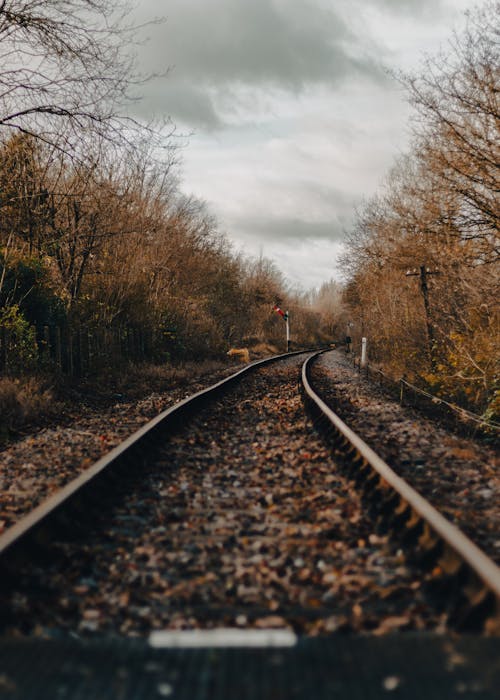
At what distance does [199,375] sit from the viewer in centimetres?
1848

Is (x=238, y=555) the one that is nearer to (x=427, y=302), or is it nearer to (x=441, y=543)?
(x=441, y=543)

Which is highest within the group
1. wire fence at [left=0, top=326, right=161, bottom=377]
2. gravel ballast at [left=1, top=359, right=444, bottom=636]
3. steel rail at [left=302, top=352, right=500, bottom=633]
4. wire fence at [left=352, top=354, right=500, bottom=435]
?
wire fence at [left=0, top=326, right=161, bottom=377]

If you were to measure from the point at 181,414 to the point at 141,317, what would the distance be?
10058mm

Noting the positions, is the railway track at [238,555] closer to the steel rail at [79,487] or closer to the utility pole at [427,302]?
the steel rail at [79,487]

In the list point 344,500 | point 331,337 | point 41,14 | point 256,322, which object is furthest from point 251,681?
point 331,337

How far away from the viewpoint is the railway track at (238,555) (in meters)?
2.79

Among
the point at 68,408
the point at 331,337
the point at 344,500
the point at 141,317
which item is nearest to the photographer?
the point at 344,500

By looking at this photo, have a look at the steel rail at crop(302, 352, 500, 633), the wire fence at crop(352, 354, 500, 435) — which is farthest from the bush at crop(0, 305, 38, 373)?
the steel rail at crop(302, 352, 500, 633)

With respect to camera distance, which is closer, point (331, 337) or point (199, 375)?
point (199, 375)

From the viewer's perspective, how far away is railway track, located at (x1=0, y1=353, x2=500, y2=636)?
2.79 metres

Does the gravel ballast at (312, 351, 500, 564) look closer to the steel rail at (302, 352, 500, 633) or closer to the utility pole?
the steel rail at (302, 352, 500, 633)

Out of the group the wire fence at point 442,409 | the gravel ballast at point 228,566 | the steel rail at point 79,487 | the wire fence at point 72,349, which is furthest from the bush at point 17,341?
the wire fence at point 442,409

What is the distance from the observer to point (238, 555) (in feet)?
11.8

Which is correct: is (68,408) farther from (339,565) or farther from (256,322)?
(256,322)
